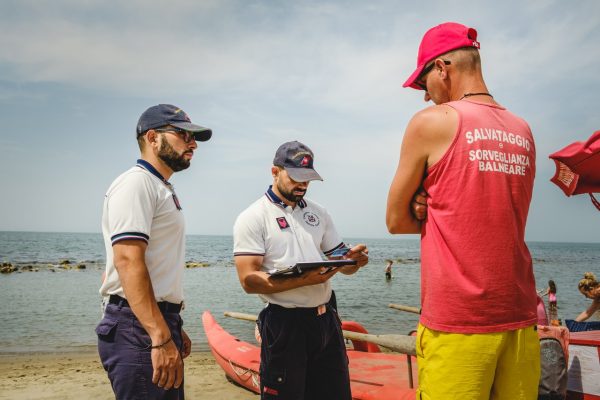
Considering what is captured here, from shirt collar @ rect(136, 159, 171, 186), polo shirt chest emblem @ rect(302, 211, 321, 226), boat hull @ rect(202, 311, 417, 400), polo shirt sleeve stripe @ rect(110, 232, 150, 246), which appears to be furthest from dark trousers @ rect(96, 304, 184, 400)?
boat hull @ rect(202, 311, 417, 400)

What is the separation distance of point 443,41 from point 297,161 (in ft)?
6.20

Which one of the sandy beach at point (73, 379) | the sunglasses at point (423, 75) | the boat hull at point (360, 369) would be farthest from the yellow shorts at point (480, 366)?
the sandy beach at point (73, 379)

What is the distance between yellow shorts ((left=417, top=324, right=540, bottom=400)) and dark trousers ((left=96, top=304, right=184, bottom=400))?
4.63 ft

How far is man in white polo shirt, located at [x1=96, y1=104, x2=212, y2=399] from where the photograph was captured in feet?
7.43

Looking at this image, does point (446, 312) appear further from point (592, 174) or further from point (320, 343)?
point (320, 343)

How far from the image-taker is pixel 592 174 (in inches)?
91.1

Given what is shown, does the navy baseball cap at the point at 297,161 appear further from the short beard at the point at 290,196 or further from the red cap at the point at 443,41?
the red cap at the point at 443,41

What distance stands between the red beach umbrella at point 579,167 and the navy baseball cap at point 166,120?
7.01 ft

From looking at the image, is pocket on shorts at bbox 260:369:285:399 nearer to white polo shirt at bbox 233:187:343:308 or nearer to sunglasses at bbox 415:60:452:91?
white polo shirt at bbox 233:187:343:308

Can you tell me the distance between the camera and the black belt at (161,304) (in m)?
2.40

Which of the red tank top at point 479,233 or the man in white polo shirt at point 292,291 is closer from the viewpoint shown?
the red tank top at point 479,233

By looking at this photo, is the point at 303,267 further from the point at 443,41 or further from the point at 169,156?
the point at 443,41

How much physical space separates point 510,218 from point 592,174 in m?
0.96

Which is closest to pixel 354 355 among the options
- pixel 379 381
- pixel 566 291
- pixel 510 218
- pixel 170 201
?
pixel 379 381
